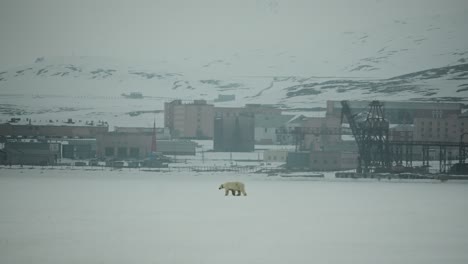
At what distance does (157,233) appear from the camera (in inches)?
1168

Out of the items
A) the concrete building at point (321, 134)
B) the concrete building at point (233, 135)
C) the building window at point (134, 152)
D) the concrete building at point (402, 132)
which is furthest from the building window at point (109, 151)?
the concrete building at point (402, 132)

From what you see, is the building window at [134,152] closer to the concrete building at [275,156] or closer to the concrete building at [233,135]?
the concrete building at [275,156]

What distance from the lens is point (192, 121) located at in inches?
5896

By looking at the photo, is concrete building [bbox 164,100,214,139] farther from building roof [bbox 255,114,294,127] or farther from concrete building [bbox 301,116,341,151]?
concrete building [bbox 301,116,341,151]

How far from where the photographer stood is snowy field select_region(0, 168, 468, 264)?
971 inches

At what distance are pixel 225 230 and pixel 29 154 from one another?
241 feet

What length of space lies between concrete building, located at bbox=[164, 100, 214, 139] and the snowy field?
96487 millimetres

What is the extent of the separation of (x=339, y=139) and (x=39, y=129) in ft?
121

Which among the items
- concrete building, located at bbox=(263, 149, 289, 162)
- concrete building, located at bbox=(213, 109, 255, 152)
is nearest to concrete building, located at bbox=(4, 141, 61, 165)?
concrete building, located at bbox=(263, 149, 289, 162)

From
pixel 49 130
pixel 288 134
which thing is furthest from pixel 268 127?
pixel 49 130

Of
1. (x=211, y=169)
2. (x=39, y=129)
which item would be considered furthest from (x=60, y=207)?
(x=39, y=129)

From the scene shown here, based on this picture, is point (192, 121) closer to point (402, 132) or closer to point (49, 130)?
point (49, 130)

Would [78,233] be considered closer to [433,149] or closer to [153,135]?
[153,135]

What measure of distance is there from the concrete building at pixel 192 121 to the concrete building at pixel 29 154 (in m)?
45.3
